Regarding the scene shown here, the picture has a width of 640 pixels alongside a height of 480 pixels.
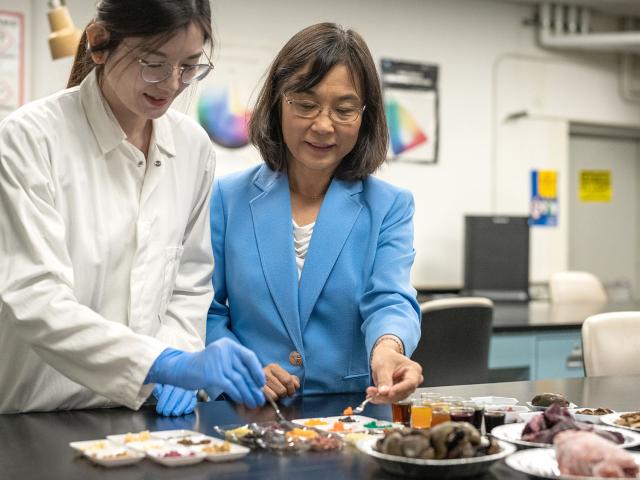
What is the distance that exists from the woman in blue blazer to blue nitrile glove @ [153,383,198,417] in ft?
0.66

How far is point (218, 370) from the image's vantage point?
1448mm

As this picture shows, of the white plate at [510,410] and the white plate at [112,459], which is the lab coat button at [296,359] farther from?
the white plate at [112,459]

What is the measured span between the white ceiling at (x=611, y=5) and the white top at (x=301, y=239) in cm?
465

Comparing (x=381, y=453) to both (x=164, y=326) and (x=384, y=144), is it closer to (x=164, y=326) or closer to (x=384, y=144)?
(x=164, y=326)

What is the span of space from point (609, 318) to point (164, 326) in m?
1.33

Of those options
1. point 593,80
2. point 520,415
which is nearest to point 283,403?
point 520,415

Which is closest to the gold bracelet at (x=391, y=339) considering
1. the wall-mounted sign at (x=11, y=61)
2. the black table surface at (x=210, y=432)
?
the black table surface at (x=210, y=432)

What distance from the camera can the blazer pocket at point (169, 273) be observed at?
5.80 ft

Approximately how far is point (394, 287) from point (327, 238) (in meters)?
0.18

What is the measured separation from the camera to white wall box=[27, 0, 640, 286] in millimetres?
5762

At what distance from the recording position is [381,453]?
1267 millimetres

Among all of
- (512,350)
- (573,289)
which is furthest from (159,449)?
(573,289)

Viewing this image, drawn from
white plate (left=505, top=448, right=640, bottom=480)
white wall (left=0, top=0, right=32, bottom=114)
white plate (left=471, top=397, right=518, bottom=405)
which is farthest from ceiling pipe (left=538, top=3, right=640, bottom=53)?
white plate (left=505, top=448, right=640, bottom=480)

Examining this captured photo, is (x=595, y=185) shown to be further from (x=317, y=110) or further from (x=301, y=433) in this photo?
(x=301, y=433)
